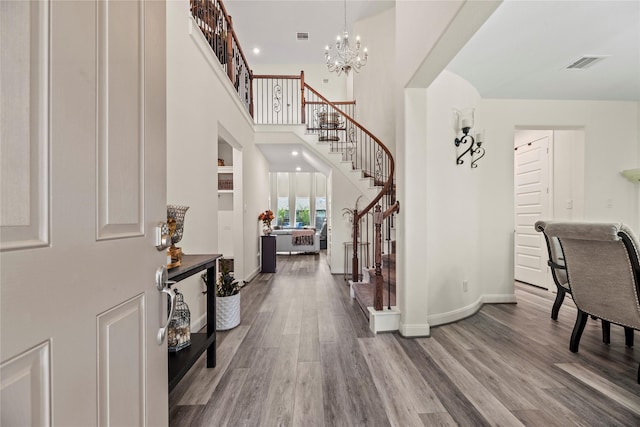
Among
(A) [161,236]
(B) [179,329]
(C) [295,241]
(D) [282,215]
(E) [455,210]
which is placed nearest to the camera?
(A) [161,236]

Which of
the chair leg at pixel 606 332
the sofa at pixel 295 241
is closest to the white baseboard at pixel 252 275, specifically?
the sofa at pixel 295 241

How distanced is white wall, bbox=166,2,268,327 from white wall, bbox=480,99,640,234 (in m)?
4.13

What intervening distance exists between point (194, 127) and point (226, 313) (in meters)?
1.89

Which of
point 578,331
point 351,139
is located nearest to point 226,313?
point 578,331

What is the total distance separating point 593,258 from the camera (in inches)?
80.6

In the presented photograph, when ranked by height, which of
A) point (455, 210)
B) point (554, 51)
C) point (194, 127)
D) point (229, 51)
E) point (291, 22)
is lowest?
point (455, 210)

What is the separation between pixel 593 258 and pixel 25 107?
123 inches

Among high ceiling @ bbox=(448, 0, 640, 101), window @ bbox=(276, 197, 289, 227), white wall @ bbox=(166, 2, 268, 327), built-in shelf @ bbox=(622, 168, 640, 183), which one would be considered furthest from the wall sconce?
window @ bbox=(276, 197, 289, 227)

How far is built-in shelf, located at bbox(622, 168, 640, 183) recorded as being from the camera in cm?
349

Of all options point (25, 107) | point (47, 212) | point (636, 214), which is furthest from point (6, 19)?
Answer: point (636, 214)

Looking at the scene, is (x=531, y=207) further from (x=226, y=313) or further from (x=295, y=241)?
(x=295, y=241)

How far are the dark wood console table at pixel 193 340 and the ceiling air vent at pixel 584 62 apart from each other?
4.04 meters

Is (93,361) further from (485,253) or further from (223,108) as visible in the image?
(485,253)

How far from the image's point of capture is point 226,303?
2734mm
